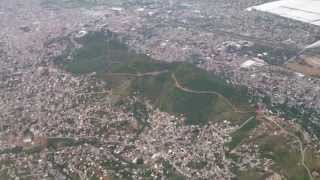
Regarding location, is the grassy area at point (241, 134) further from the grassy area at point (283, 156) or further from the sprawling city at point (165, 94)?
the grassy area at point (283, 156)

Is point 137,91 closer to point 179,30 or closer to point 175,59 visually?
point 175,59

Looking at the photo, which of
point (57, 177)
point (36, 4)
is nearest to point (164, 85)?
point (57, 177)

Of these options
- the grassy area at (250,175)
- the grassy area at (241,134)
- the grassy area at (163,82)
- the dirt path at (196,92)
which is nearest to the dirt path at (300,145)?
the grassy area at (241,134)

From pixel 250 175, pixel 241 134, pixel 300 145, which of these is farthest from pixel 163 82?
pixel 250 175

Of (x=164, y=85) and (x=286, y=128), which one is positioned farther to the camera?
(x=164, y=85)

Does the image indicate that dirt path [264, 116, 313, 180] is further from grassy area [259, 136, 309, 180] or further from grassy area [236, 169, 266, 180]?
grassy area [236, 169, 266, 180]

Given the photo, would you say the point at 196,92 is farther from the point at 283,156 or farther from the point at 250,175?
the point at 250,175

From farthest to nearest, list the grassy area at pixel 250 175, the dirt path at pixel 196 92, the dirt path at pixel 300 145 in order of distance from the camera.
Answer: the dirt path at pixel 196 92 < the grassy area at pixel 250 175 < the dirt path at pixel 300 145
